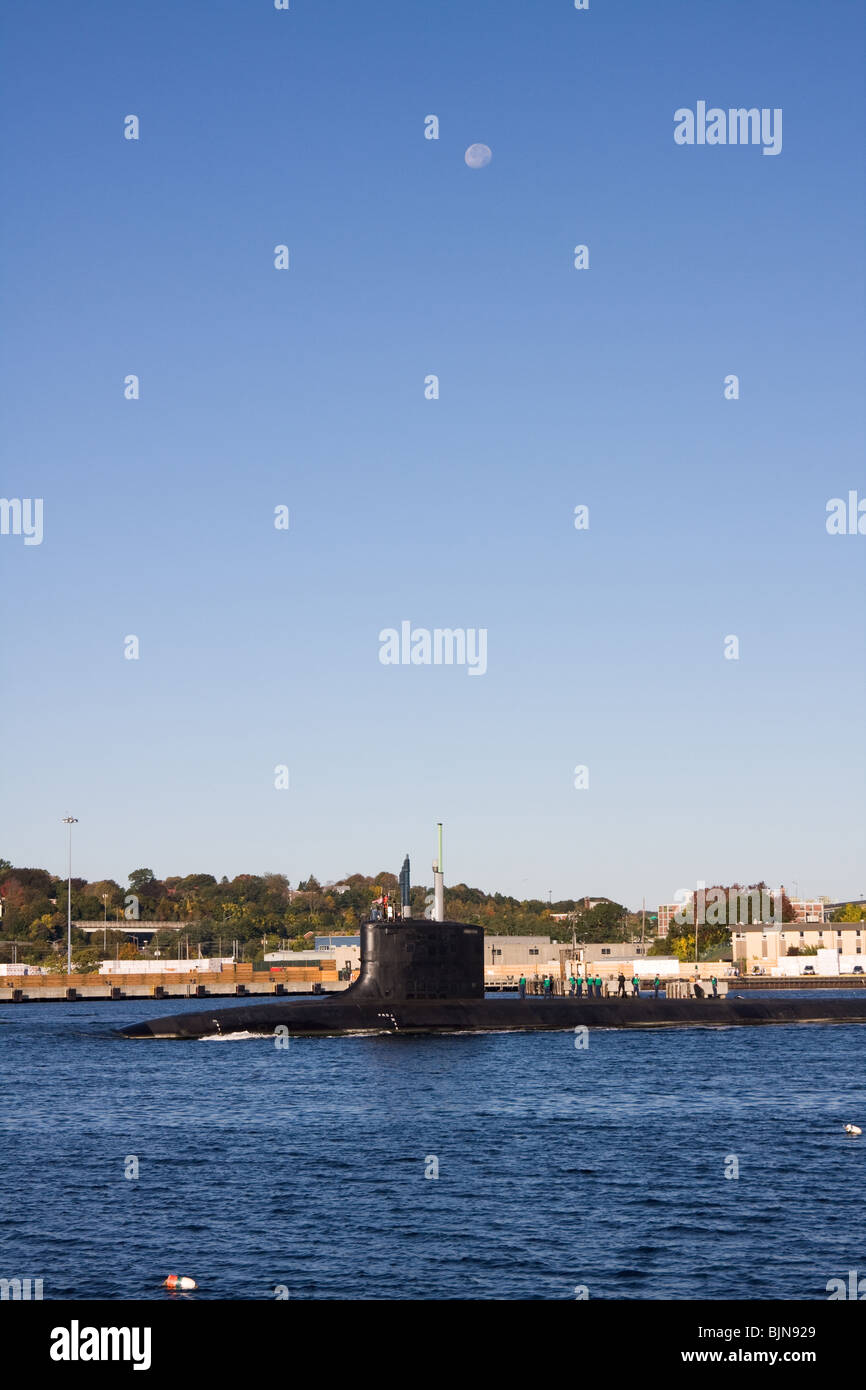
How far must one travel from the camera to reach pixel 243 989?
12262 cm

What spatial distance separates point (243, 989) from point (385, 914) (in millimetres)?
68907

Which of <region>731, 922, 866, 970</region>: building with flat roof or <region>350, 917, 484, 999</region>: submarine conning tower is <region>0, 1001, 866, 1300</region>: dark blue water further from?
<region>731, 922, 866, 970</region>: building with flat roof

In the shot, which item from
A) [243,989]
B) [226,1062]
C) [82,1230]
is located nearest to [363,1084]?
[226,1062]

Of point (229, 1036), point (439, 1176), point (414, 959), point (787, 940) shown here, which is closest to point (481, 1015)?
point (414, 959)

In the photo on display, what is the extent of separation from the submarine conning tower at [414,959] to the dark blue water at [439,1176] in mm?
4252

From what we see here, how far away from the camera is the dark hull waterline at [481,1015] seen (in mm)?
55906

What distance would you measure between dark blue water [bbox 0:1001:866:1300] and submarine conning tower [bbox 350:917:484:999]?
14.0 ft

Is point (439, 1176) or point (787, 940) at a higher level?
point (439, 1176)

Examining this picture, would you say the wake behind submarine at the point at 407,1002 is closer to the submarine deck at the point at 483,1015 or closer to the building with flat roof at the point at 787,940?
the submarine deck at the point at 483,1015

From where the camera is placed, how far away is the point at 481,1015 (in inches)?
2267

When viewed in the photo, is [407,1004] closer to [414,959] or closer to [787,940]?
[414,959]

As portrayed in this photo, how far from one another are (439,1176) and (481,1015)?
29.6m
